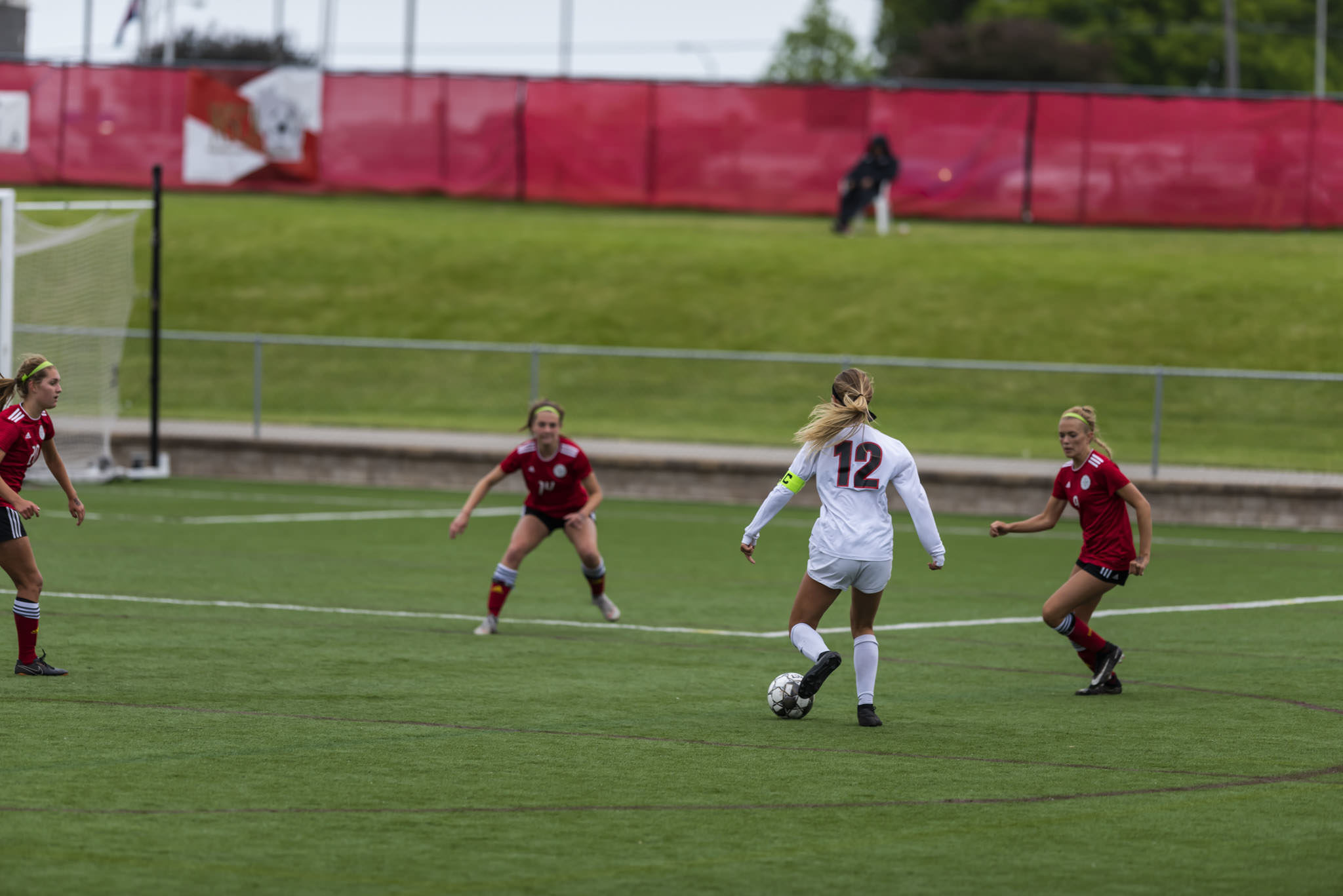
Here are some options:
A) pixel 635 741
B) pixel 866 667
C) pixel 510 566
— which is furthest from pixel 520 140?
pixel 635 741

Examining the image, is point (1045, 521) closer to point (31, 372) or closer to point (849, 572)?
point (849, 572)

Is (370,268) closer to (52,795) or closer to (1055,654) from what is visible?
(1055,654)

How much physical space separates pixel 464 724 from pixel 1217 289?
900 inches

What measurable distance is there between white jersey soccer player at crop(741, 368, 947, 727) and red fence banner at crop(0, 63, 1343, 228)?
24.7 meters

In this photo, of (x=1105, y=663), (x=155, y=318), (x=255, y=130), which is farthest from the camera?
(x=255, y=130)

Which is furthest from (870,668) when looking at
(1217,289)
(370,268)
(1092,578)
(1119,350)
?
(370,268)

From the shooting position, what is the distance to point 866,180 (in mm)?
32125

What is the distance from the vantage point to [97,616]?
11.9 meters

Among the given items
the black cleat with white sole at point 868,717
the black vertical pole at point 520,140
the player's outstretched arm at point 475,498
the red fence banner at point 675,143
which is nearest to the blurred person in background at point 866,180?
Answer: the red fence banner at point 675,143

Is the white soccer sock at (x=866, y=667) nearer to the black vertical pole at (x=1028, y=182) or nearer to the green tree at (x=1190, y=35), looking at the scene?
the black vertical pole at (x=1028, y=182)

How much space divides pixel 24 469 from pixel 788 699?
4.45 meters

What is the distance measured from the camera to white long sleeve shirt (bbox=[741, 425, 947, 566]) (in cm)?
874

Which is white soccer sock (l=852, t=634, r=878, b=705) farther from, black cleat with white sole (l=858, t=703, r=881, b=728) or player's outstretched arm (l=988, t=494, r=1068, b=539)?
player's outstretched arm (l=988, t=494, r=1068, b=539)

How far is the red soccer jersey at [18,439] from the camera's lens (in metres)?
9.52
